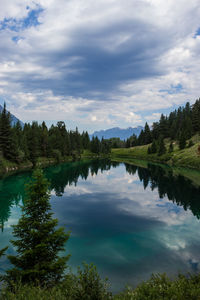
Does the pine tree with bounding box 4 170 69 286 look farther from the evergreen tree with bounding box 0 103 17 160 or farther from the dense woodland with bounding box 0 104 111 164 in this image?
the evergreen tree with bounding box 0 103 17 160

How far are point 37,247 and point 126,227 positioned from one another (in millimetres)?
18731

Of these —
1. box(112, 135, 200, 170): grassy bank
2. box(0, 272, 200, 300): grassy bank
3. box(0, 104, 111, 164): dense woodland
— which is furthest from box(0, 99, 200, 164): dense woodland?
box(0, 272, 200, 300): grassy bank

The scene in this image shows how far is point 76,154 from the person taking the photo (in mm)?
161500

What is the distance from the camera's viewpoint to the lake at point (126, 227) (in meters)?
19.4

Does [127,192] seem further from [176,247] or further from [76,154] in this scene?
[76,154]

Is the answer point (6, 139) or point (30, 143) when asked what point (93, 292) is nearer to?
point (6, 139)

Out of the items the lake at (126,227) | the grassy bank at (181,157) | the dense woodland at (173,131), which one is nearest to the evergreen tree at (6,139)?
the lake at (126,227)

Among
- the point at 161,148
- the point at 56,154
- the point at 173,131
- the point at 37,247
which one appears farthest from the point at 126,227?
the point at 173,131

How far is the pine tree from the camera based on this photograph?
13234 millimetres

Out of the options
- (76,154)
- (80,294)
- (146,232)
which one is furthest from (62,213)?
(76,154)

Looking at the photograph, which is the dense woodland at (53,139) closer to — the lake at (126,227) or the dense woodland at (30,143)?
the dense woodland at (30,143)

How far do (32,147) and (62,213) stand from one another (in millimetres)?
72405

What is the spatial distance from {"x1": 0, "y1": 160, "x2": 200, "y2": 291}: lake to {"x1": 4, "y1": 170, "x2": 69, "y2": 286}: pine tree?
556 centimetres

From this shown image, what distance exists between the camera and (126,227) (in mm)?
29828
